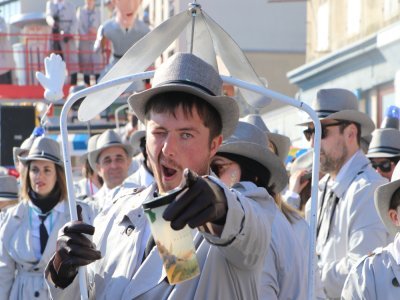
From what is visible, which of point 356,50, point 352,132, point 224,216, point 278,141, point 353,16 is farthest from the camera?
point 353,16

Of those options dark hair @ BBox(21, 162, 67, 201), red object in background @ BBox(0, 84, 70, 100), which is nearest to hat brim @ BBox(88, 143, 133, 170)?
dark hair @ BBox(21, 162, 67, 201)

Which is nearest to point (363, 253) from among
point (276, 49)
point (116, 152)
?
point (116, 152)

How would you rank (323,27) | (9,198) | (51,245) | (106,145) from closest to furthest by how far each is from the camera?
(51,245) < (9,198) < (106,145) < (323,27)

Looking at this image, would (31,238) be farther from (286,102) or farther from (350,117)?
(286,102)

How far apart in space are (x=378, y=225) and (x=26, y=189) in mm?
2886

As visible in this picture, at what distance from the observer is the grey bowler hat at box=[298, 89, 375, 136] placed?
9016mm

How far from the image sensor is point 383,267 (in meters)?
5.70

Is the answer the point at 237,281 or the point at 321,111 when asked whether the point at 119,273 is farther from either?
the point at 321,111

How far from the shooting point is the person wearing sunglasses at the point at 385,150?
9.92 meters

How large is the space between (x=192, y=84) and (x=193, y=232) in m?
0.46

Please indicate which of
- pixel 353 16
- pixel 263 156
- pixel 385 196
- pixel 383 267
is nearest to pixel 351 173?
pixel 263 156

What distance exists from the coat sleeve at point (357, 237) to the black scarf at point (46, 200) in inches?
93.2

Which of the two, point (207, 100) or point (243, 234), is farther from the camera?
point (207, 100)

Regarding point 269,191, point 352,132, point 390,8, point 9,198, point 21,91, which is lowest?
point 269,191
